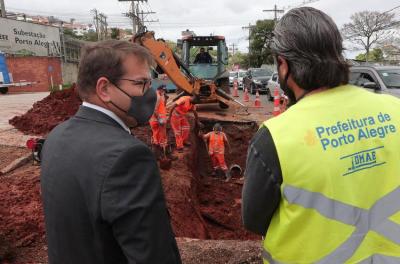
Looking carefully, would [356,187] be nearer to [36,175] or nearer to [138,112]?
[138,112]

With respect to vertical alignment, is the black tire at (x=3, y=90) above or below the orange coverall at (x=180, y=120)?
below

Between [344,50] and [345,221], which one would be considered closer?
[345,221]

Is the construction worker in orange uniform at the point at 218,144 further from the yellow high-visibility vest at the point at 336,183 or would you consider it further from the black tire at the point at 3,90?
the black tire at the point at 3,90

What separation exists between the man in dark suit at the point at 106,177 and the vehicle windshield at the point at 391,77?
1107 cm

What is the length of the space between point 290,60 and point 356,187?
57 cm

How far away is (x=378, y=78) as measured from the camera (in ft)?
37.7

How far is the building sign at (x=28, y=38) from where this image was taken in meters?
34.0

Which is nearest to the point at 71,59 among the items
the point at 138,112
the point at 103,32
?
the point at 103,32

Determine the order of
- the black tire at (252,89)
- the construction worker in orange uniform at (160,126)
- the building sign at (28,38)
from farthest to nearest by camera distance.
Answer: the building sign at (28,38) → the black tire at (252,89) → the construction worker in orange uniform at (160,126)

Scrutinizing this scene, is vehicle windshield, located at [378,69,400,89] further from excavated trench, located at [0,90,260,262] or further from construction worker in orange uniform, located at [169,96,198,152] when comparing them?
construction worker in orange uniform, located at [169,96,198,152]

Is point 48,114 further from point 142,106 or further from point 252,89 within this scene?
point 252,89

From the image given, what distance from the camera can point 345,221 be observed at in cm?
153

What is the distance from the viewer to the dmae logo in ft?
5.01

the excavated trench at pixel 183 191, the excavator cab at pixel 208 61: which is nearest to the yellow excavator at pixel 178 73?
the excavated trench at pixel 183 191
